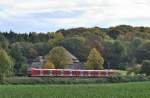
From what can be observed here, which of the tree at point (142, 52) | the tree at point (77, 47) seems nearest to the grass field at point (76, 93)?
the tree at point (142, 52)

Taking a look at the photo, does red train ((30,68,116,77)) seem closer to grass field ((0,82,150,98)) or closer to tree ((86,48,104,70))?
tree ((86,48,104,70))

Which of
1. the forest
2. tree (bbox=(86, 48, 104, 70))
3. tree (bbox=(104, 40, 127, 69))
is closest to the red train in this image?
the forest

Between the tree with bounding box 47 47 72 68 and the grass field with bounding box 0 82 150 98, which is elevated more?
the grass field with bounding box 0 82 150 98

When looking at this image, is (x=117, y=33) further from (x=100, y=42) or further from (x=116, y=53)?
(x=116, y=53)

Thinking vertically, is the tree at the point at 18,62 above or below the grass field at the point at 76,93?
below

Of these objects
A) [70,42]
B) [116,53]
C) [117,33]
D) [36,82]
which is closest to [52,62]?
[116,53]

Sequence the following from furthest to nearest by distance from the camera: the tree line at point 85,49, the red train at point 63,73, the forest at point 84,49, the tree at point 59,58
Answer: the forest at point 84,49 < the tree line at point 85,49 < the tree at point 59,58 < the red train at point 63,73

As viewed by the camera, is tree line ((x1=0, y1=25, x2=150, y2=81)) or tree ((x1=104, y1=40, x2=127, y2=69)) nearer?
tree line ((x1=0, y1=25, x2=150, y2=81))

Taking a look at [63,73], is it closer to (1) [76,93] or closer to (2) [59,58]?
(2) [59,58]

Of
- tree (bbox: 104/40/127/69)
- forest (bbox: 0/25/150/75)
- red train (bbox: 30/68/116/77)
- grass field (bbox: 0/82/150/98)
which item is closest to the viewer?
grass field (bbox: 0/82/150/98)

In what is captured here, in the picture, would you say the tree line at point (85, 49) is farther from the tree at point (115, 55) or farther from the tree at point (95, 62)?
the tree at point (95, 62)

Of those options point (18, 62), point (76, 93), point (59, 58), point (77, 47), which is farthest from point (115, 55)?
point (76, 93)

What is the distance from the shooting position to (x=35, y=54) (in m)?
149

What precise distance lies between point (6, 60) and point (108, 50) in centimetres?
5200
